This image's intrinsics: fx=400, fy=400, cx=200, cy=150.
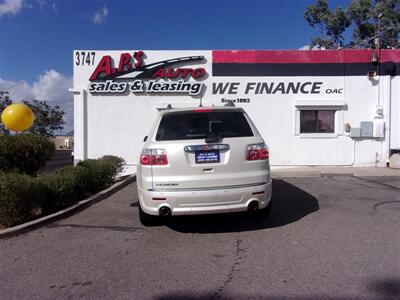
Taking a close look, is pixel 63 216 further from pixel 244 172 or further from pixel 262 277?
pixel 262 277

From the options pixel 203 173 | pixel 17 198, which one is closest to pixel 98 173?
pixel 17 198

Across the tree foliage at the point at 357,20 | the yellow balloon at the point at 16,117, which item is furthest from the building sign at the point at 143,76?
the tree foliage at the point at 357,20

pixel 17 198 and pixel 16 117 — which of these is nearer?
pixel 17 198

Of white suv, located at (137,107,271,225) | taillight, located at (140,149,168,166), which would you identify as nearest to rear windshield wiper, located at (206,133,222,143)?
white suv, located at (137,107,271,225)

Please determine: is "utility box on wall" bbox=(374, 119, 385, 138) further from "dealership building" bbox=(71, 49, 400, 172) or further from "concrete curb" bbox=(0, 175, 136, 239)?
"concrete curb" bbox=(0, 175, 136, 239)

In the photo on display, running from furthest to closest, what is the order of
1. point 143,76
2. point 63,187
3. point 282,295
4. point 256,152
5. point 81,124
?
1. point 81,124
2. point 143,76
3. point 63,187
4. point 256,152
5. point 282,295

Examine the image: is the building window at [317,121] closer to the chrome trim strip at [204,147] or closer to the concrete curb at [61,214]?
the concrete curb at [61,214]

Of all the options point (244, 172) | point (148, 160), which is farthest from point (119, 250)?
point (244, 172)

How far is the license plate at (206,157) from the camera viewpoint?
542 centimetres

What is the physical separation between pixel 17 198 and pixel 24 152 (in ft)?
7.54

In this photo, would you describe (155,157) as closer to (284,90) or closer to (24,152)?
(24,152)

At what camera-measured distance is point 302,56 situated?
14492 millimetres

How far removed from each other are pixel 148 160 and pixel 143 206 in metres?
0.67

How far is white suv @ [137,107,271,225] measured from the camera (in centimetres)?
536
